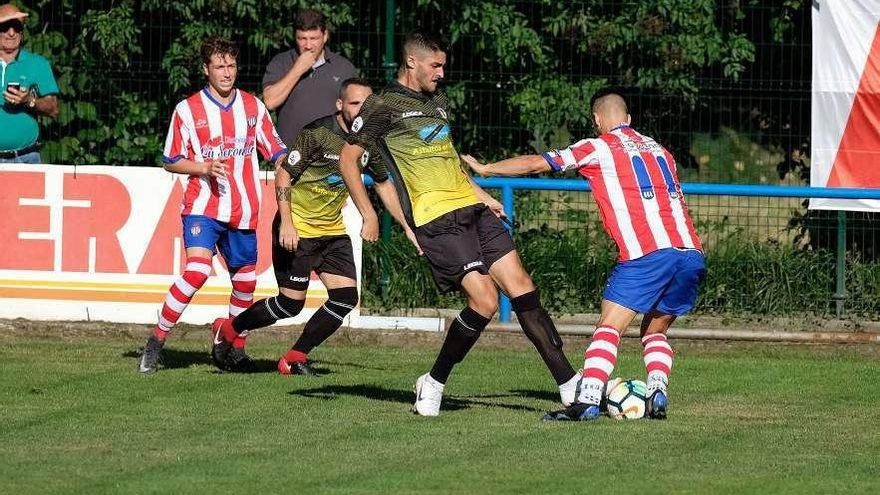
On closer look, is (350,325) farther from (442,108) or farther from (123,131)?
(442,108)

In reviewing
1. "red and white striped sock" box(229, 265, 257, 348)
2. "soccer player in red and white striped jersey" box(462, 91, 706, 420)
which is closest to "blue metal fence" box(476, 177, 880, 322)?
"red and white striped sock" box(229, 265, 257, 348)

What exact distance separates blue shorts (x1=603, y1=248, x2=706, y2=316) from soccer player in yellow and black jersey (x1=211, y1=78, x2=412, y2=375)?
239 centimetres

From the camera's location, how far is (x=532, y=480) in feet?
23.1

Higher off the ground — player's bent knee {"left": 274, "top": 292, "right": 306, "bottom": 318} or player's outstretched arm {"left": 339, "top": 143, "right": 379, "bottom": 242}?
player's outstretched arm {"left": 339, "top": 143, "right": 379, "bottom": 242}

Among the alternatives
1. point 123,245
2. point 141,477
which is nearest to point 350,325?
point 123,245

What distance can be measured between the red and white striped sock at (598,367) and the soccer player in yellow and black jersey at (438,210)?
22 cm

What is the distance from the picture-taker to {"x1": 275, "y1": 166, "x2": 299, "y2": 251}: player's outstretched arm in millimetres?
10406

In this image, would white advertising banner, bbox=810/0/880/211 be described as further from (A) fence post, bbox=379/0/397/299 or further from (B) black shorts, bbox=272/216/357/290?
(B) black shorts, bbox=272/216/357/290

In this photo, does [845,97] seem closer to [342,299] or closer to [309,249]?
[342,299]

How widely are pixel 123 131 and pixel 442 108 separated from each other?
20.4 ft

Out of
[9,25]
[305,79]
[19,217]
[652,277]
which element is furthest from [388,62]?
[652,277]

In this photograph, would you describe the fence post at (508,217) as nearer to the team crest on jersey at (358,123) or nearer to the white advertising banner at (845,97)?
the white advertising banner at (845,97)

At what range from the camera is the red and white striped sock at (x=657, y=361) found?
29.8 feet

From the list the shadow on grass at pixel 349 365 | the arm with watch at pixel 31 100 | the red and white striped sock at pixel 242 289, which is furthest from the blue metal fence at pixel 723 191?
the arm with watch at pixel 31 100
